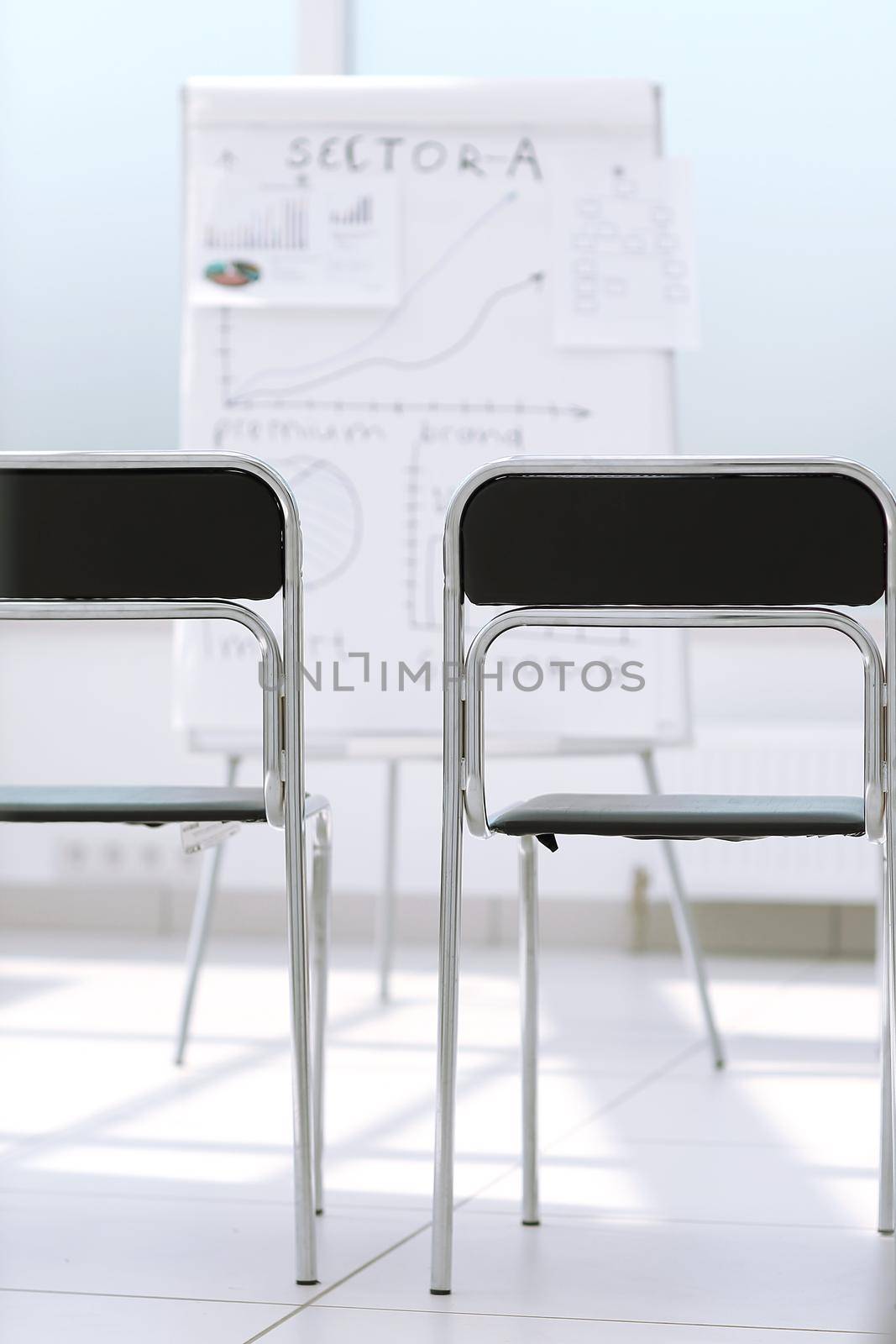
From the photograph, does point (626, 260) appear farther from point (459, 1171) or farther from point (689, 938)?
point (459, 1171)

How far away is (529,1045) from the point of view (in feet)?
5.71

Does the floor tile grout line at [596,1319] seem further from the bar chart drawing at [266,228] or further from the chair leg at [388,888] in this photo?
the bar chart drawing at [266,228]

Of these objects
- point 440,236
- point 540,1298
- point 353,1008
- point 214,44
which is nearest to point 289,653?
point 540,1298

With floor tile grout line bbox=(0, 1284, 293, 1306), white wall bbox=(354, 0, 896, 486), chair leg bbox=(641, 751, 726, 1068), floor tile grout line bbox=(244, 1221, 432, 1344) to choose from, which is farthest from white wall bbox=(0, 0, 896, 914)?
floor tile grout line bbox=(0, 1284, 293, 1306)

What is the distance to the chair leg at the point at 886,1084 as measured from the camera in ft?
4.91

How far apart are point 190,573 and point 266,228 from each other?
1326mm

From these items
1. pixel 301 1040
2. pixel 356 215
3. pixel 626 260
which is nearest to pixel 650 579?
pixel 301 1040

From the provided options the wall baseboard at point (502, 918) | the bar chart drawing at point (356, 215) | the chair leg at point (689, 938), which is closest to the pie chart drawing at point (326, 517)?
the bar chart drawing at point (356, 215)

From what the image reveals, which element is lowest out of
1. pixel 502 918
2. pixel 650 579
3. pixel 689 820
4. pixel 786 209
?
pixel 502 918

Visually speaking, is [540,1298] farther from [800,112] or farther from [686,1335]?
[800,112]

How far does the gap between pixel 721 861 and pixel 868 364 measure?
3.73 feet

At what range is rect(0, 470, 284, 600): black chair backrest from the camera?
153 centimetres

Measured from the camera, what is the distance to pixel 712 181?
148 inches

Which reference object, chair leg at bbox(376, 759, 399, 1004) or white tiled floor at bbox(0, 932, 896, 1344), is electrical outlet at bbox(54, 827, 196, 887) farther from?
chair leg at bbox(376, 759, 399, 1004)
